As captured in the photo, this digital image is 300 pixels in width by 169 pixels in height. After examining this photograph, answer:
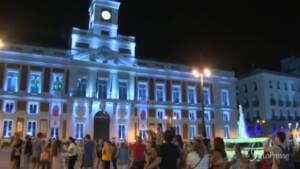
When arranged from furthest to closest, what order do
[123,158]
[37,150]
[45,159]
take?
[37,150] < [45,159] < [123,158]

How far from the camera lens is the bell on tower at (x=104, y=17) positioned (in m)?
45.0

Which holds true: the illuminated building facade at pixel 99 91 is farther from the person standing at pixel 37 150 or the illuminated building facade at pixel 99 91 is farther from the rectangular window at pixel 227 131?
the person standing at pixel 37 150

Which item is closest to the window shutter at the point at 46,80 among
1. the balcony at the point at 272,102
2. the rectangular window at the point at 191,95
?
the rectangular window at the point at 191,95

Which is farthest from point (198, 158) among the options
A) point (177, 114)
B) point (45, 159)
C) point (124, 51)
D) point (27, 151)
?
point (177, 114)

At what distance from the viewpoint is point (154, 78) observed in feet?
156

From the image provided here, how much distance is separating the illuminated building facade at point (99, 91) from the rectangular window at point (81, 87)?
127mm

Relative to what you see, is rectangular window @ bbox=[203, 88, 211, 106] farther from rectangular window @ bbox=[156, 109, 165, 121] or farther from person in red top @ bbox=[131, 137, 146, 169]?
person in red top @ bbox=[131, 137, 146, 169]

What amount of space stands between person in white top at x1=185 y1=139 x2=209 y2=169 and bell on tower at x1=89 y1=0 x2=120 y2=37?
130 feet

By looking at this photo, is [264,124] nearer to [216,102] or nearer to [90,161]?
[216,102]

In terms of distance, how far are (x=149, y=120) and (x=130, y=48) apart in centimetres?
1038

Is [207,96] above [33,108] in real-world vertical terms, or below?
above

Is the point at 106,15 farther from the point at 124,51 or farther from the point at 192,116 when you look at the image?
the point at 192,116

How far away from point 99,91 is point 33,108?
27.1 feet

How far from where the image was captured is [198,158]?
262 inches
